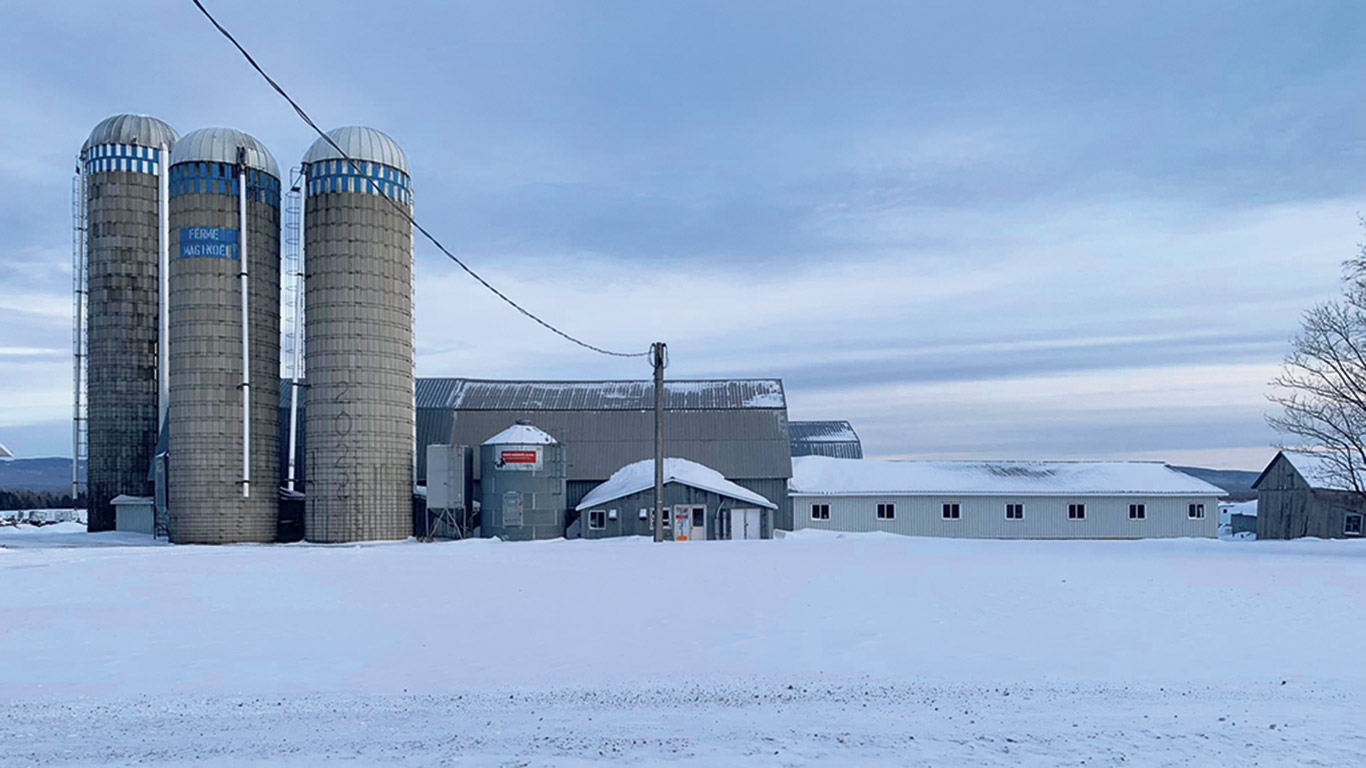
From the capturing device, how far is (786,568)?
2516 centimetres

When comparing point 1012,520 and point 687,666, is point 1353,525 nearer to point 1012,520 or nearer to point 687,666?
point 1012,520

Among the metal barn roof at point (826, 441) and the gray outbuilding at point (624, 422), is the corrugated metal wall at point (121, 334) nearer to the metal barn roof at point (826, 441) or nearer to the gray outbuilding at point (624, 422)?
the gray outbuilding at point (624, 422)

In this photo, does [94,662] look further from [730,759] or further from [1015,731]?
[1015,731]

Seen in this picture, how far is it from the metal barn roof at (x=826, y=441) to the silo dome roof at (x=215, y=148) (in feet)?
119

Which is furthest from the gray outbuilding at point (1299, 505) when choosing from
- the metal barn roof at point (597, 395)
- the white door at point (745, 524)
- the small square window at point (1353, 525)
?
the white door at point (745, 524)

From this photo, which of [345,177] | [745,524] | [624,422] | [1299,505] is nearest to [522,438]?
[624,422]

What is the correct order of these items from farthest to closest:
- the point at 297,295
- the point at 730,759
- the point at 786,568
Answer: the point at 297,295 → the point at 786,568 → the point at 730,759

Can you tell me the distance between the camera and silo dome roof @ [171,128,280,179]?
41.2 metres

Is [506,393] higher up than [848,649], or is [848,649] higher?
[506,393]

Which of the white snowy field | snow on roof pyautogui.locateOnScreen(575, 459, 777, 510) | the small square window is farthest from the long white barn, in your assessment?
the white snowy field

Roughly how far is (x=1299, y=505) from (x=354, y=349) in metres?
53.1

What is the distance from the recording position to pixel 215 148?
41.2 metres

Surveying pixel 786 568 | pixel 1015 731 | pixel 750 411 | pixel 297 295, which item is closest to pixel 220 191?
pixel 297 295

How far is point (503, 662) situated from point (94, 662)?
19.0 ft
